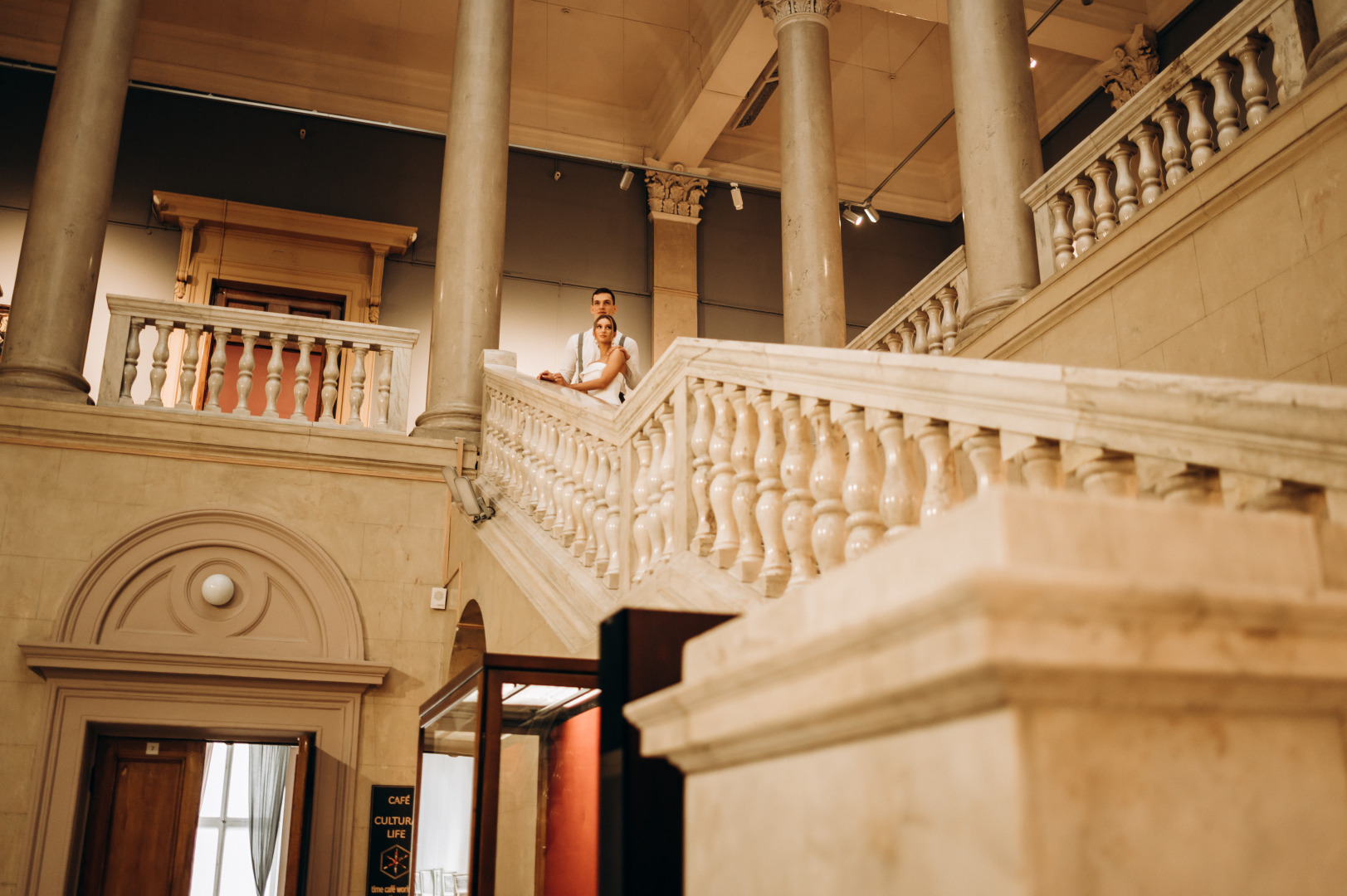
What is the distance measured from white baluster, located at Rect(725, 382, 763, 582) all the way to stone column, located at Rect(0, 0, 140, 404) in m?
6.28

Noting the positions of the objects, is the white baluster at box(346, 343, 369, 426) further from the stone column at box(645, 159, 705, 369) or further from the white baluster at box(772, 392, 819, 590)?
the stone column at box(645, 159, 705, 369)

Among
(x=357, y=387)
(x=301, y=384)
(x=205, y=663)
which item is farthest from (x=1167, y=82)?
(x=205, y=663)

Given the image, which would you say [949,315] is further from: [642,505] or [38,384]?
[38,384]

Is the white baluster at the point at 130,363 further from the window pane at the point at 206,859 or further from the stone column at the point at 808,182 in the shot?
the window pane at the point at 206,859

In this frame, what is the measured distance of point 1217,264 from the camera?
5148 millimetres

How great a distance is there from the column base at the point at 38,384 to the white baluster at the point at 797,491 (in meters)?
6.54

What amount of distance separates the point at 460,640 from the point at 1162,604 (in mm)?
7626

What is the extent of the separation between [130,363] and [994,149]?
643 centimetres

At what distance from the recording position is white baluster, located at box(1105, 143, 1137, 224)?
6141mm

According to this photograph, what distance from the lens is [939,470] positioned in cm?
284

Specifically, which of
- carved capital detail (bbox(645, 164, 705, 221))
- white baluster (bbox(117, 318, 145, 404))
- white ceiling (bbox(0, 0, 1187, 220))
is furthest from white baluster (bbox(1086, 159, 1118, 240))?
carved capital detail (bbox(645, 164, 705, 221))

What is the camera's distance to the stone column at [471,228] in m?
8.89

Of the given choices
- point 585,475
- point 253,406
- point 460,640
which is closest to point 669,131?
point 253,406

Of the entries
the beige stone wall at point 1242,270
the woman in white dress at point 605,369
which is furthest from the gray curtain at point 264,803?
the beige stone wall at point 1242,270
